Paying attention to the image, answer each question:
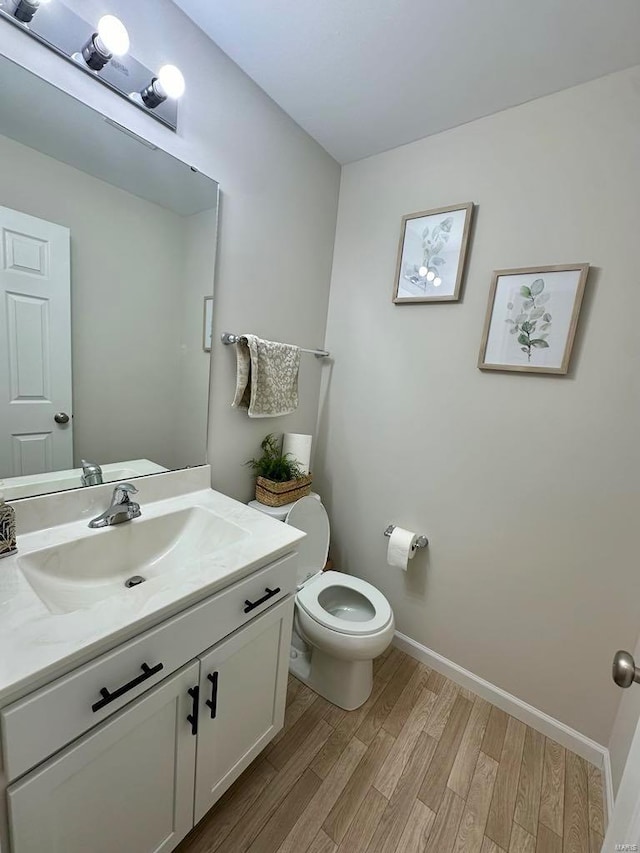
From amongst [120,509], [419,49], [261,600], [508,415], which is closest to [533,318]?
[508,415]

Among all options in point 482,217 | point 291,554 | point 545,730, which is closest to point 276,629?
point 291,554

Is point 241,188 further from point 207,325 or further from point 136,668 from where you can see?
point 136,668

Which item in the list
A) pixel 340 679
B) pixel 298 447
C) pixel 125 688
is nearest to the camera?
pixel 125 688

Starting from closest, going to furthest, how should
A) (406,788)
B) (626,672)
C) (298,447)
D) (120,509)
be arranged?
(626,672)
(120,509)
(406,788)
(298,447)

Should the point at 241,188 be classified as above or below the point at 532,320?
above

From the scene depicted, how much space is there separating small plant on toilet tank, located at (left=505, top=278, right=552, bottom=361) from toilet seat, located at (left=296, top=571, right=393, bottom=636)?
1.19 meters

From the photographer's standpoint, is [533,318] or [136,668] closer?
[136,668]

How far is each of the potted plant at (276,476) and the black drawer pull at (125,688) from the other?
2.79 feet

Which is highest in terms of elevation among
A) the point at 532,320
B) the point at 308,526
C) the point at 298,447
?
the point at 532,320

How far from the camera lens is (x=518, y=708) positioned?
146 cm

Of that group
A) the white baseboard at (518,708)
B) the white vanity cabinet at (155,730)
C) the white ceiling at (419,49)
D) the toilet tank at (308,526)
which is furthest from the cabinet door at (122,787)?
the white ceiling at (419,49)

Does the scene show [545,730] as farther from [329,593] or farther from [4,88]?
[4,88]

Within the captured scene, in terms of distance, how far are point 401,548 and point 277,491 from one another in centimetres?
65

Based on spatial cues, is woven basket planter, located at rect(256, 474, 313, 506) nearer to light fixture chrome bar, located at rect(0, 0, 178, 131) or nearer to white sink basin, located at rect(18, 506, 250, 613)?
white sink basin, located at rect(18, 506, 250, 613)
